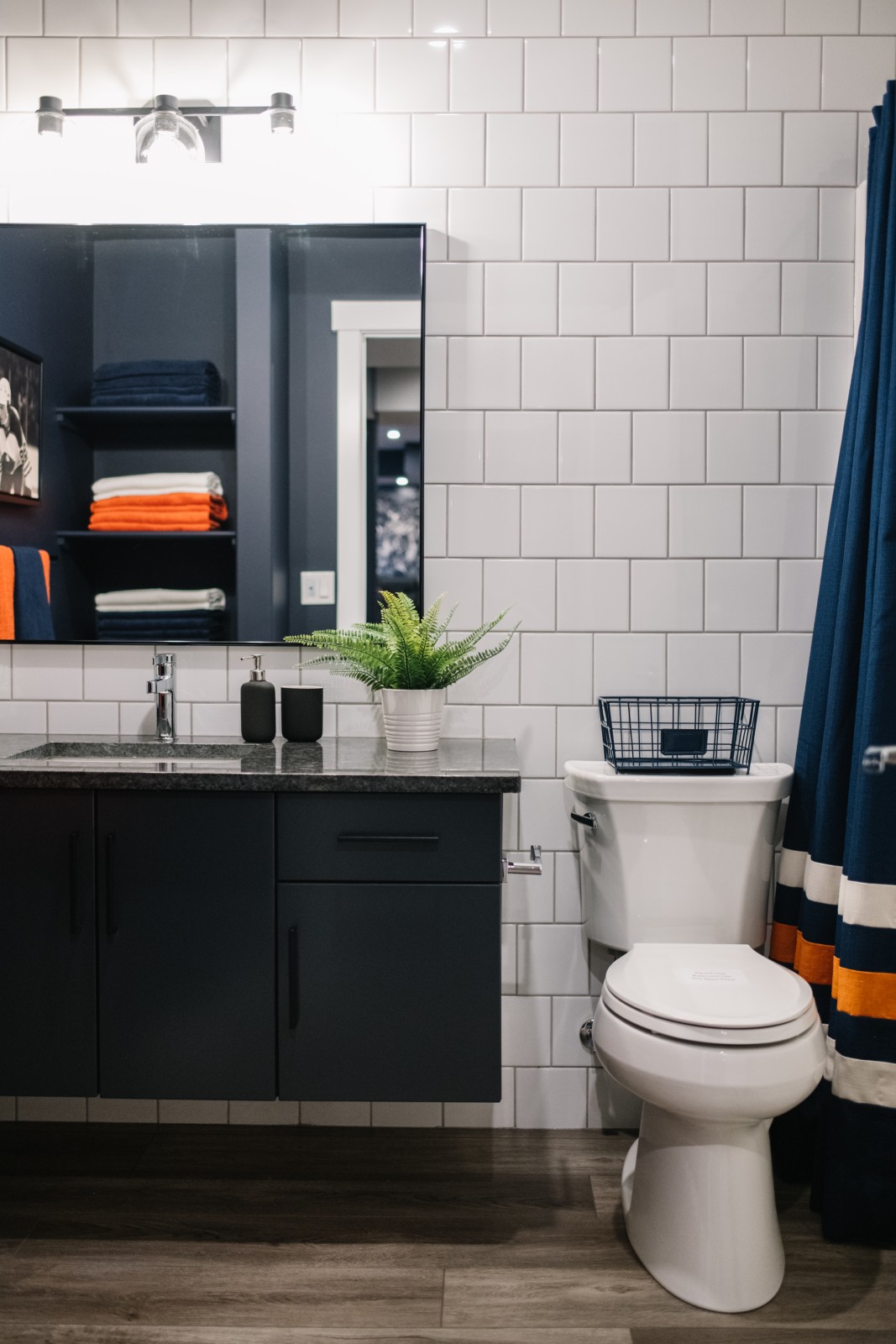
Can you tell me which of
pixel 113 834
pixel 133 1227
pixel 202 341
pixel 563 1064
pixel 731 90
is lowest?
pixel 133 1227

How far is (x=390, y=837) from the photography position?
5.26ft

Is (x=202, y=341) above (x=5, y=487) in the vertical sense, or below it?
above

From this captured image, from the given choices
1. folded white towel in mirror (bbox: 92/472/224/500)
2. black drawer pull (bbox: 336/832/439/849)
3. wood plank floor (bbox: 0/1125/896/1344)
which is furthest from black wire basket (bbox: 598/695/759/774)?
folded white towel in mirror (bbox: 92/472/224/500)

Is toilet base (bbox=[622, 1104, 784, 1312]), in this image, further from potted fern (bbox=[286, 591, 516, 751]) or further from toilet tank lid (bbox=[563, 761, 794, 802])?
potted fern (bbox=[286, 591, 516, 751])

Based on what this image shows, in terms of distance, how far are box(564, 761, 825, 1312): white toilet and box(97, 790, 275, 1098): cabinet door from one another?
2.04 ft

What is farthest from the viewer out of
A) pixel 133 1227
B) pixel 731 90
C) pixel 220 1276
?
pixel 731 90

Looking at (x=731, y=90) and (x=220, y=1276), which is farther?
(x=731, y=90)

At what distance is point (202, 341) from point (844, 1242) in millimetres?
2194

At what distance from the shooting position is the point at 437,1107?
2.06 meters

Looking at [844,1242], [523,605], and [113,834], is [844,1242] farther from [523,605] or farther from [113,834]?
[113,834]

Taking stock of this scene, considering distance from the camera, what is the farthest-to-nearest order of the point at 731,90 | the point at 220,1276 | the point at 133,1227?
the point at 731,90, the point at 133,1227, the point at 220,1276

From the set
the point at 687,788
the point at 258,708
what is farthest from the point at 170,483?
the point at 687,788

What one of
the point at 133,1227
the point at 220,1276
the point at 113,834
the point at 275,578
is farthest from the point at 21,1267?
the point at 275,578

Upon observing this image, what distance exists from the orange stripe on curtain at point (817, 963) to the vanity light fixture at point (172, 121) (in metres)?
1.98
